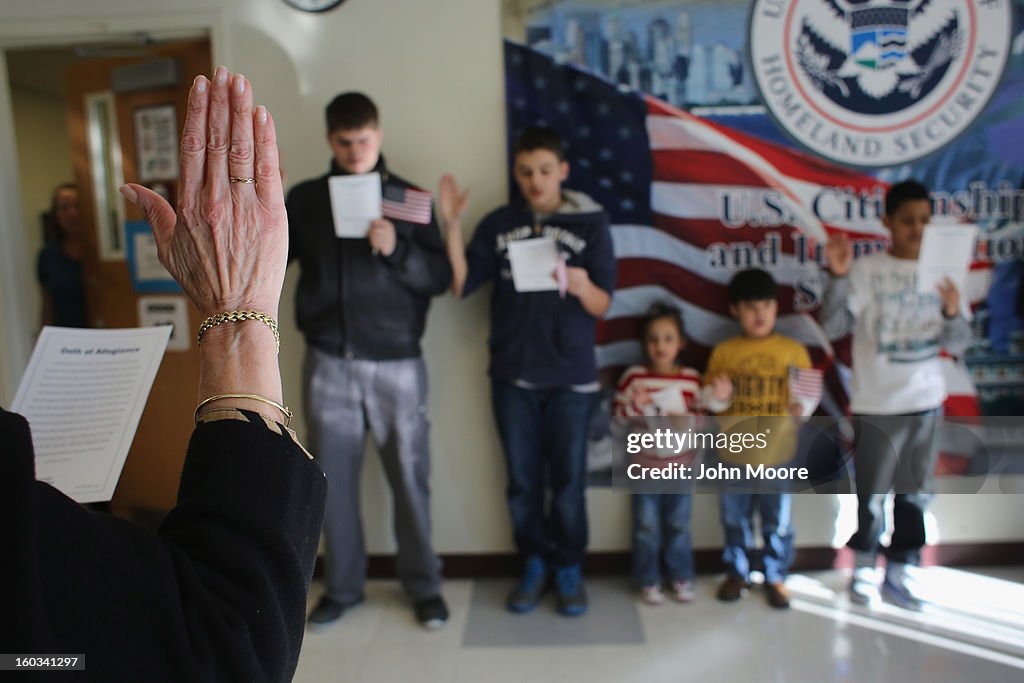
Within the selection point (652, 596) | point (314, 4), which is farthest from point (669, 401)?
point (314, 4)

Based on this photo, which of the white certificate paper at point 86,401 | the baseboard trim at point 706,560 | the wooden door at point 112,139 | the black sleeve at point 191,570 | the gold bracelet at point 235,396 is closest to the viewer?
the black sleeve at point 191,570

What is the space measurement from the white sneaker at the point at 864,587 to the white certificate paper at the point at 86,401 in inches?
97.4

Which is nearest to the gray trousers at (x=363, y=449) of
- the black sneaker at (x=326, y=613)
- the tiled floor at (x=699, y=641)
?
the black sneaker at (x=326, y=613)

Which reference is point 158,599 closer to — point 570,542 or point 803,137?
point 570,542

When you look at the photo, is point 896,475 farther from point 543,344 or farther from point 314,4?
point 314,4

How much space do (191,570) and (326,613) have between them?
6.75ft

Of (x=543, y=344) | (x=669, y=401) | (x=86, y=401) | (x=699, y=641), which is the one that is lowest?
(x=699, y=641)

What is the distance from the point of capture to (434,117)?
258 cm

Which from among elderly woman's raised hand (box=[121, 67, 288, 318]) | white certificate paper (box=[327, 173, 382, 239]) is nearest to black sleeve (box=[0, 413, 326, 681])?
elderly woman's raised hand (box=[121, 67, 288, 318])

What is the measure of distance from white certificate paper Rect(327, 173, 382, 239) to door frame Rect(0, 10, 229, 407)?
82cm

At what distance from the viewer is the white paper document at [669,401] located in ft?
8.06

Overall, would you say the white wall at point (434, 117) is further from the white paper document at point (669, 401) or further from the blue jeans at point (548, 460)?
the white paper document at point (669, 401)

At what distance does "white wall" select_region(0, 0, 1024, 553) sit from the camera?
2.54 m

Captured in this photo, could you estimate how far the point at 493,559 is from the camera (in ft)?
9.02
